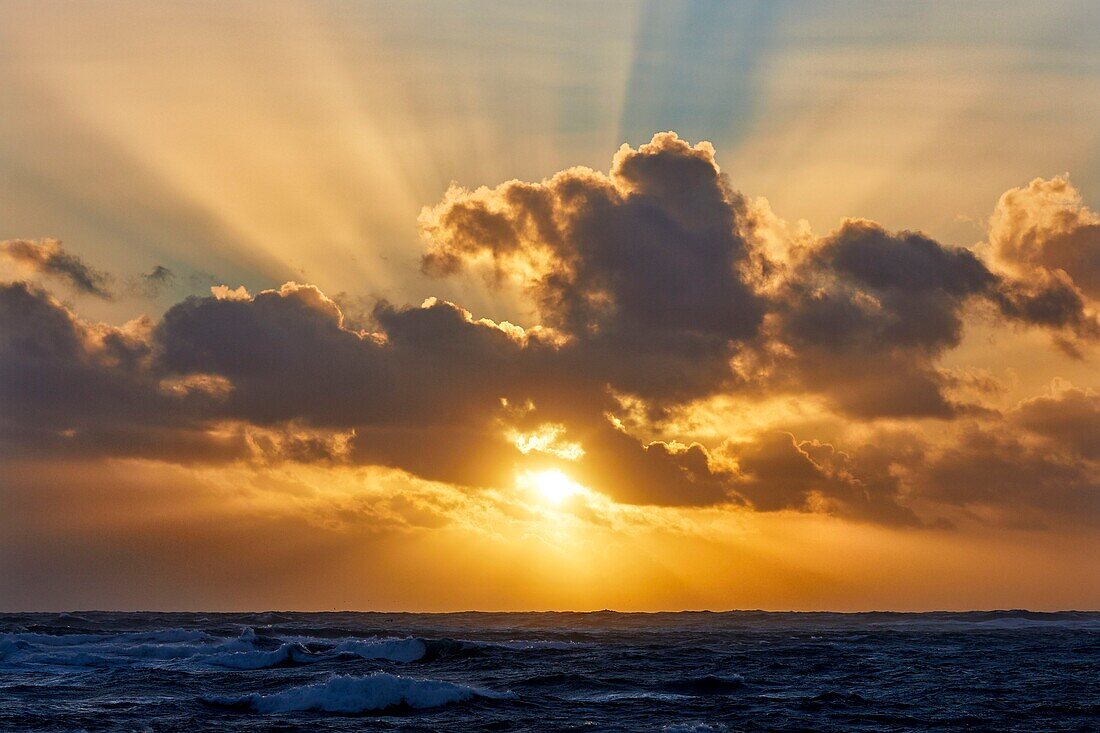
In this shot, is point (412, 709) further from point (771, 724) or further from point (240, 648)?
point (240, 648)

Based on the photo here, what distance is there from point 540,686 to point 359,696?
38.0 ft

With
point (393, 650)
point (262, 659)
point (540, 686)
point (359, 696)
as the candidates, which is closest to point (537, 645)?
point (393, 650)

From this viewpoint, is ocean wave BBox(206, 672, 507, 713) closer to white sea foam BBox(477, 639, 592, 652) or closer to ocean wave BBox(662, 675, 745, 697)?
ocean wave BBox(662, 675, 745, 697)

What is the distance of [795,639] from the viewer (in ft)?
339

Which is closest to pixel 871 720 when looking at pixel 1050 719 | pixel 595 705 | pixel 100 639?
pixel 1050 719

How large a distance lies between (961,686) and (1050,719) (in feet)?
42.2

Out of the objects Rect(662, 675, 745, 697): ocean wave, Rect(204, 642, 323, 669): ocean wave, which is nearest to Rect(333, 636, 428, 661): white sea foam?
Rect(204, 642, 323, 669): ocean wave

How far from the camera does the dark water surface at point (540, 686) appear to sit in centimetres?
4322

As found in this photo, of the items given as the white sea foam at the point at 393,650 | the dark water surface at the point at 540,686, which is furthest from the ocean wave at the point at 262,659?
the white sea foam at the point at 393,650

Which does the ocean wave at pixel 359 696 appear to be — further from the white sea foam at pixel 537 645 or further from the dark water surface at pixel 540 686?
the white sea foam at pixel 537 645

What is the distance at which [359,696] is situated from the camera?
160 ft

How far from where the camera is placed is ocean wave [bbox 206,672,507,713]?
156 ft

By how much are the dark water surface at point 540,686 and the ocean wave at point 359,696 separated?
10 cm

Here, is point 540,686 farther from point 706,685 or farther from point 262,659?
point 262,659
